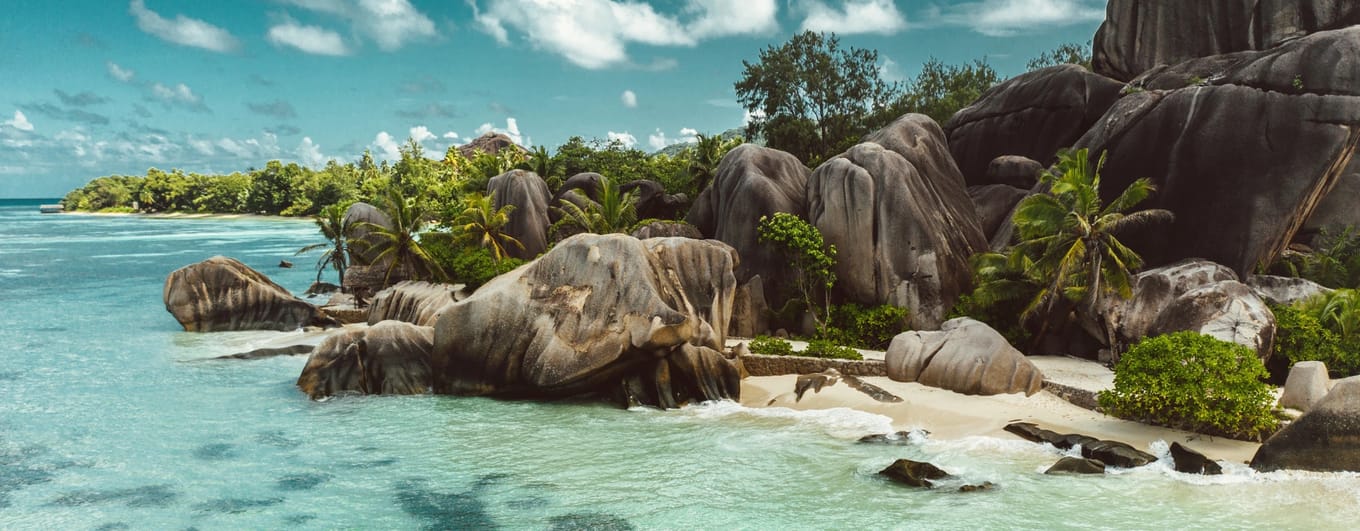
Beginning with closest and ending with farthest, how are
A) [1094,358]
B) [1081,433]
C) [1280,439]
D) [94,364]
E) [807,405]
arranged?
1. [1280,439]
2. [1081,433]
3. [807,405]
4. [1094,358]
5. [94,364]

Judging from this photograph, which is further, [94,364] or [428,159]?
[428,159]

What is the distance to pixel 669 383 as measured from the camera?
70.7ft

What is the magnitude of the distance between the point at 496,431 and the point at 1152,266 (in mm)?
20099

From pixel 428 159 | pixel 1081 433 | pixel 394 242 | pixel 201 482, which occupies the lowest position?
pixel 201 482

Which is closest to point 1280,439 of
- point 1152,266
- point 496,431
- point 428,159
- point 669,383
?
point 1152,266

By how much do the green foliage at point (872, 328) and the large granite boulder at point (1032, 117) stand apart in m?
10.6

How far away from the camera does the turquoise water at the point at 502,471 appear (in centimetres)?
1412

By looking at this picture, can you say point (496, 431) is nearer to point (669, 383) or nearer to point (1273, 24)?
point (669, 383)

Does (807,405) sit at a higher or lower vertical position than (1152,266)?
lower

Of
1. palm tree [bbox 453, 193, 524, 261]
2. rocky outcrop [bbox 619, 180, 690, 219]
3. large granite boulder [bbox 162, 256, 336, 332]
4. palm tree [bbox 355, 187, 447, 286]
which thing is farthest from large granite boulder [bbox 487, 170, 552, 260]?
large granite boulder [bbox 162, 256, 336, 332]

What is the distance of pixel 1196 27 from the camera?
106ft

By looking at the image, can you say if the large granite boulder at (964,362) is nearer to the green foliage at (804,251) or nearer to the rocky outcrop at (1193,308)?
the rocky outcrop at (1193,308)

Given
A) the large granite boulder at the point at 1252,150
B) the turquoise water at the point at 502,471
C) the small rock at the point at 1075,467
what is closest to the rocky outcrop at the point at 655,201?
the turquoise water at the point at 502,471

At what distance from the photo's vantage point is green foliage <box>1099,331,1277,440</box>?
1631 cm
